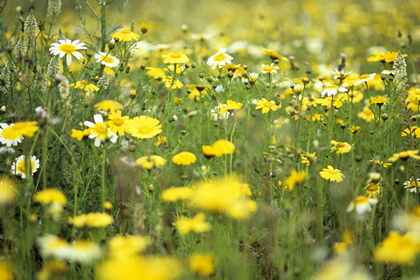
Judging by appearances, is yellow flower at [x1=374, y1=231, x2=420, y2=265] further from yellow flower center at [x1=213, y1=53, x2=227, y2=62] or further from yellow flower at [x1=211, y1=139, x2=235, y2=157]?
yellow flower center at [x1=213, y1=53, x2=227, y2=62]

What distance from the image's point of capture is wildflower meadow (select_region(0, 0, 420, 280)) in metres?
1.58

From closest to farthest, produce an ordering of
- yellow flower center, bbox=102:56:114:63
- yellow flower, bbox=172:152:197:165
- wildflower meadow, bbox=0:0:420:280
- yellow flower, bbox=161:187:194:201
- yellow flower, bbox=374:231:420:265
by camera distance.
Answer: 1. yellow flower, bbox=374:231:420:265
2. wildflower meadow, bbox=0:0:420:280
3. yellow flower, bbox=161:187:194:201
4. yellow flower, bbox=172:152:197:165
5. yellow flower center, bbox=102:56:114:63

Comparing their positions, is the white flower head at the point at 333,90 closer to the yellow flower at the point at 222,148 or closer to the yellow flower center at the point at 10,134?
the yellow flower at the point at 222,148

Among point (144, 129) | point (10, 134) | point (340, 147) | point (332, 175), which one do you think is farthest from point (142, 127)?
point (340, 147)

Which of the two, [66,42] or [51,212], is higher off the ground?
[66,42]

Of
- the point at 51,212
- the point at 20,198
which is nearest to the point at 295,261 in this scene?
the point at 51,212

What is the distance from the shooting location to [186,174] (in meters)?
2.43

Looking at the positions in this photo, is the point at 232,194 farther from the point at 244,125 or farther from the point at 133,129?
the point at 244,125

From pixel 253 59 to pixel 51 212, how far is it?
487 centimetres

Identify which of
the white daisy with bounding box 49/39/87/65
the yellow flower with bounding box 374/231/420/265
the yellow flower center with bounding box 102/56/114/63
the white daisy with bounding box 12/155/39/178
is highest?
the yellow flower center with bounding box 102/56/114/63

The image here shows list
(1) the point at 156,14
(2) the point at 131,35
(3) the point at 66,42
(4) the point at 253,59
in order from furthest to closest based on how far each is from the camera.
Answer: (1) the point at 156,14, (4) the point at 253,59, (2) the point at 131,35, (3) the point at 66,42

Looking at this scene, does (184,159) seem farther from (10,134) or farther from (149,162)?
(10,134)

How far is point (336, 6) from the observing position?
930 centimetres

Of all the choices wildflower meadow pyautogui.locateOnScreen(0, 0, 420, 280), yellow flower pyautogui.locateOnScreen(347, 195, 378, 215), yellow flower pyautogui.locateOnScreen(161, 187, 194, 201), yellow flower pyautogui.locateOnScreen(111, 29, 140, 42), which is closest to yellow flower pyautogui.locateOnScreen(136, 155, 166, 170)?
wildflower meadow pyautogui.locateOnScreen(0, 0, 420, 280)
